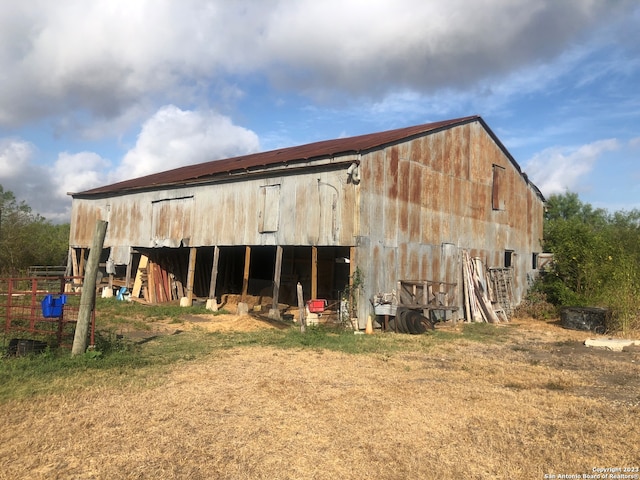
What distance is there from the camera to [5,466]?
4.53m

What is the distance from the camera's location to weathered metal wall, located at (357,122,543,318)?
52.0 ft

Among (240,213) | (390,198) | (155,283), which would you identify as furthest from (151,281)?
(390,198)

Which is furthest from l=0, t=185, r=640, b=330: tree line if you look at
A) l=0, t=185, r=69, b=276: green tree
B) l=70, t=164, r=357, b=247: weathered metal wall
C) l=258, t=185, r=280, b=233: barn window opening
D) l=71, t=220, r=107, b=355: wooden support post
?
l=71, t=220, r=107, b=355: wooden support post

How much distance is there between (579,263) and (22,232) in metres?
36.1

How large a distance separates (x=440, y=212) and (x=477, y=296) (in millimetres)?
3838

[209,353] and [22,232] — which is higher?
[22,232]

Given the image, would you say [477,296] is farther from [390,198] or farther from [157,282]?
[157,282]

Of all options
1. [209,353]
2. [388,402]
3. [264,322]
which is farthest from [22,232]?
[388,402]

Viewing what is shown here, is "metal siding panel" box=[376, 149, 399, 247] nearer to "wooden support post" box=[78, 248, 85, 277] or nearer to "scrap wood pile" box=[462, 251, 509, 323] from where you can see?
"scrap wood pile" box=[462, 251, 509, 323]

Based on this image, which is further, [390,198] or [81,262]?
[81,262]

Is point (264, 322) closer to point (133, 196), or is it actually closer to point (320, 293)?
point (320, 293)

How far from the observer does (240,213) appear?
746 inches

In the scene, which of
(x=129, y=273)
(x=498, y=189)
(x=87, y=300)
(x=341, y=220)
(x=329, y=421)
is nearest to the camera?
(x=329, y=421)

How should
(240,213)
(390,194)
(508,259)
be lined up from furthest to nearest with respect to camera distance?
(508,259)
(240,213)
(390,194)
